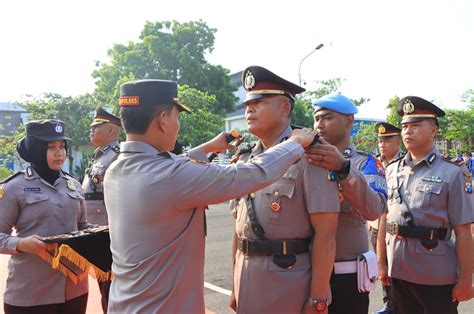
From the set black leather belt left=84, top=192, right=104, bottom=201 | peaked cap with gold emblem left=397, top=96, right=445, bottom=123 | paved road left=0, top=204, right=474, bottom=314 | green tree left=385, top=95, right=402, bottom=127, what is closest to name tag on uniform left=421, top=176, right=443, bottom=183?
peaked cap with gold emblem left=397, top=96, right=445, bottom=123

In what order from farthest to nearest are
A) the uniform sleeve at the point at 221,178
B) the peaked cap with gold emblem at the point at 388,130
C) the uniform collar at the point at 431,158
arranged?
the peaked cap with gold emblem at the point at 388,130, the uniform collar at the point at 431,158, the uniform sleeve at the point at 221,178

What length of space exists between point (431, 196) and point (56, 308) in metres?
2.95

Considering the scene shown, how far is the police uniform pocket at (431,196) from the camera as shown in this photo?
3336 mm

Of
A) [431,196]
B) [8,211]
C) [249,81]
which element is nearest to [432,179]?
[431,196]

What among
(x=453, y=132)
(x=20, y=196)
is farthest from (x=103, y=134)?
(x=453, y=132)

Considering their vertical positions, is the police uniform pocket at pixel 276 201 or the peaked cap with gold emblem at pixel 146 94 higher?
the peaked cap with gold emblem at pixel 146 94

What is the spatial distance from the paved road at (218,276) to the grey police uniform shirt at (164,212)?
3118 millimetres

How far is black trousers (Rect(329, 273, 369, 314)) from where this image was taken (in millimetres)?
2812

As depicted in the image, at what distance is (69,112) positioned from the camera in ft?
73.0

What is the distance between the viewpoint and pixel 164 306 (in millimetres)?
1907

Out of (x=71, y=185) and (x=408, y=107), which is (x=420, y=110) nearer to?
(x=408, y=107)

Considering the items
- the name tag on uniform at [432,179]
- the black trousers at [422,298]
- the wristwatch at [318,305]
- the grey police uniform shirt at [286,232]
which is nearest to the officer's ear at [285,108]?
the grey police uniform shirt at [286,232]

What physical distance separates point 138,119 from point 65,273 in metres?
1.43

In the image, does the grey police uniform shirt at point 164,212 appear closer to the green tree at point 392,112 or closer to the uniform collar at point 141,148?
the uniform collar at point 141,148
